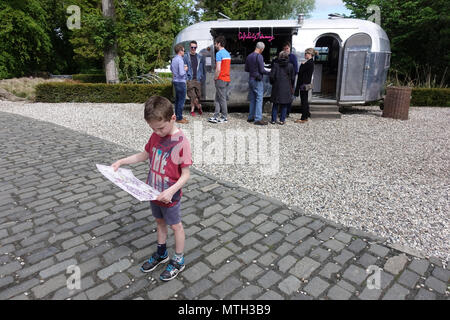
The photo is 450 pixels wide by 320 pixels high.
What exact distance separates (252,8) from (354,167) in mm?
30739

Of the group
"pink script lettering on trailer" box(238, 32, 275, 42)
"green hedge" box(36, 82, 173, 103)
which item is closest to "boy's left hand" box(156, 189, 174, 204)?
"pink script lettering on trailer" box(238, 32, 275, 42)

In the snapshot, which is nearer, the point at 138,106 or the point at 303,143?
the point at 303,143

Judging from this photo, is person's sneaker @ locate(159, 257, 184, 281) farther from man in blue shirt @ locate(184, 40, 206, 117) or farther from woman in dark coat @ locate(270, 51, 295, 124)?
man in blue shirt @ locate(184, 40, 206, 117)

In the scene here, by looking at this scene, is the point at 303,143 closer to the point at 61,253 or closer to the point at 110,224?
the point at 110,224

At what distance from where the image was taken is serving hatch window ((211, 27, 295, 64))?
31.5 ft

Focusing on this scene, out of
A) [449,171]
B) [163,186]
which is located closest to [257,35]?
→ [449,171]

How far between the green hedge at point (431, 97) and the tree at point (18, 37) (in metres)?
24.7

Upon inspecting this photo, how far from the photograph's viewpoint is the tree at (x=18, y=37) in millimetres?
20734

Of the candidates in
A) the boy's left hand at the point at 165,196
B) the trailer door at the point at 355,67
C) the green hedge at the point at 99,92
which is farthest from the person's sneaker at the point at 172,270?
the green hedge at the point at 99,92

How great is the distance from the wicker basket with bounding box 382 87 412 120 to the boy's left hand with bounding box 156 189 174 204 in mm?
9555

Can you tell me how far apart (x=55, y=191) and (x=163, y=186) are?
2754 mm

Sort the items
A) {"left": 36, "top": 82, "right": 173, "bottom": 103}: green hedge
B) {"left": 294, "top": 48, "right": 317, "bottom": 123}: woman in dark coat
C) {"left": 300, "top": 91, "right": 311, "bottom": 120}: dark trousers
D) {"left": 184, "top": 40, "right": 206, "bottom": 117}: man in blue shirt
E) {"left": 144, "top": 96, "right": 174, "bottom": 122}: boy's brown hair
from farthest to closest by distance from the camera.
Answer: {"left": 36, "top": 82, "right": 173, "bottom": 103}: green hedge → {"left": 184, "top": 40, "right": 206, "bottom": 117}: man in blue shirt → {"left": 300, "top": 91, "right": 311, "bottom": 120}: dark trousers → {"left": 294, "top": 48, "right": 317, "bottom": 123}: woman in dark coat → {"left": 144, "top": 96, "right": 174, "bottom": 122}: boy's brown hair

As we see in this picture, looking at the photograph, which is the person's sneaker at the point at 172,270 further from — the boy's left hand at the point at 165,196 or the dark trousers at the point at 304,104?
the dark trousers at the point at 304,104

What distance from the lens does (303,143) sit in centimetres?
704
